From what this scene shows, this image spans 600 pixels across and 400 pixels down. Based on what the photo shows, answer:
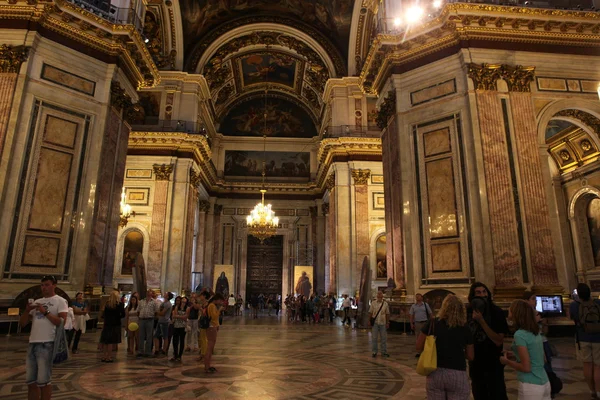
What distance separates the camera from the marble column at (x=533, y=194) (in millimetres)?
8961

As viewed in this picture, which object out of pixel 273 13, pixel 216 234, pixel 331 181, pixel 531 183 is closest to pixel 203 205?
pixel 216 234

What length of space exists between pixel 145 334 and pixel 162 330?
0.96ft

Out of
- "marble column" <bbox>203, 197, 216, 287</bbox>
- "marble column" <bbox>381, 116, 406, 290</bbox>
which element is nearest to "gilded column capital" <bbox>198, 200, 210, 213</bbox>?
"marble column" <bbox>203, 197, 216, 287</bbox>

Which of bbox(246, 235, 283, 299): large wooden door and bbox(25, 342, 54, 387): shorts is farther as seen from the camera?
bbox(246, 235, 283, 299): large wooden door

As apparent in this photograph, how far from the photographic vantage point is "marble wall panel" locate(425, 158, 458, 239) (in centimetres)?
978

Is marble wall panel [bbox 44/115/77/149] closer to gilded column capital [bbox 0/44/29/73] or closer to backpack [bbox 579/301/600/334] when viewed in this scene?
gilded column capital [bbox 0/44/29/73]

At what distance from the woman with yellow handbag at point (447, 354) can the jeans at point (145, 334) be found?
5.38 meters

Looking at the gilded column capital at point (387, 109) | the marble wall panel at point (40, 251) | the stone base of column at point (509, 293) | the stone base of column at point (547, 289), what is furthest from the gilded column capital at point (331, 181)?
the marble wall panel at point (40, 251)

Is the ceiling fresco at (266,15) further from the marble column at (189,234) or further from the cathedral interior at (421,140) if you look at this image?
the cathedral interior at (421,140)

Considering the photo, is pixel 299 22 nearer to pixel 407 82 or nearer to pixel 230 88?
pixel 230 88

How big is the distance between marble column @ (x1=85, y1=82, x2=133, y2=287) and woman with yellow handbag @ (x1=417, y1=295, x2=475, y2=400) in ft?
30.1

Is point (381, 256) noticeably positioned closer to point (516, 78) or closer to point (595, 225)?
point (595, 225)

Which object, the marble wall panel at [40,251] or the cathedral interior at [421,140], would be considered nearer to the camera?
the marble wall panel at [40,251]

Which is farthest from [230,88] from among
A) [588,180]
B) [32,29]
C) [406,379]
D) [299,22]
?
[406,379]
